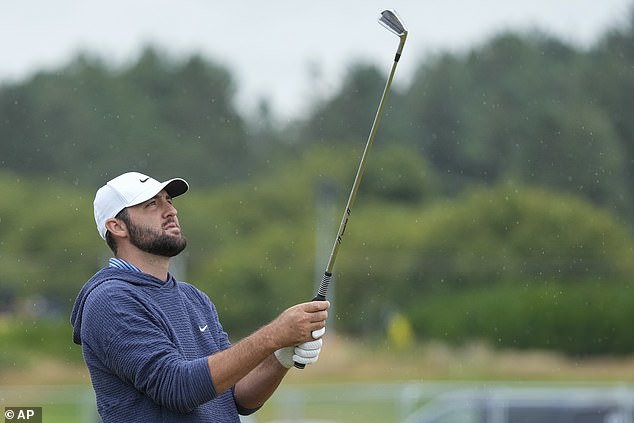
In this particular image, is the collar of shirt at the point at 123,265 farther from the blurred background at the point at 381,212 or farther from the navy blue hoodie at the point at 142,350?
the blurred background at the point at 381,212

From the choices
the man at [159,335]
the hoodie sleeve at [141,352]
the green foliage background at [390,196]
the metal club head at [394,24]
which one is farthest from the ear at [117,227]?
the green foliage background at [390,196]

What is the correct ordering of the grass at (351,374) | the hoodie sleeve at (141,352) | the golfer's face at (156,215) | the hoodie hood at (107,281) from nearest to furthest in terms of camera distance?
1. the hoodie sleeve at (141,352)
2. the hoodie hood at (107,281)
3. the golfer's face at (156,215)
4. the grass at (351,374)

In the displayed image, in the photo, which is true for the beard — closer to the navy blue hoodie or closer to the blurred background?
the navy blue hoodie

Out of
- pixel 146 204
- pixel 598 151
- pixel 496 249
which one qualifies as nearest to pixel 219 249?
pixel 496 249

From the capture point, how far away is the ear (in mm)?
3852

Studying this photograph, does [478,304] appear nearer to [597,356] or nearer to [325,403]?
[597,356]

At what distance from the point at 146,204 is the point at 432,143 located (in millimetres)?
34955

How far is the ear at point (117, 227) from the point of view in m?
3.85

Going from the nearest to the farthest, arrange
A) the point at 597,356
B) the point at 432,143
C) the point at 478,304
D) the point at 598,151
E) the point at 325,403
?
the point at 598,151 < the point at 325,403 < the point at 597,356 < the point at 478,304 < the point at 432,143

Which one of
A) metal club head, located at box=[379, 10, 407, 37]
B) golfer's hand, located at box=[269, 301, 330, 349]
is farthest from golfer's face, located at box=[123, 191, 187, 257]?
metal club head, located at box=[379, 10, 407, 37]

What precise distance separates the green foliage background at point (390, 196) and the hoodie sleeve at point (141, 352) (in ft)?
66.4

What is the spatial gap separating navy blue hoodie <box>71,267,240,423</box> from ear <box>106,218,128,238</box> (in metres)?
0.12

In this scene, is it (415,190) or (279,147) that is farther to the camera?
(279,147)

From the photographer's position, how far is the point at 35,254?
33.5 metres
